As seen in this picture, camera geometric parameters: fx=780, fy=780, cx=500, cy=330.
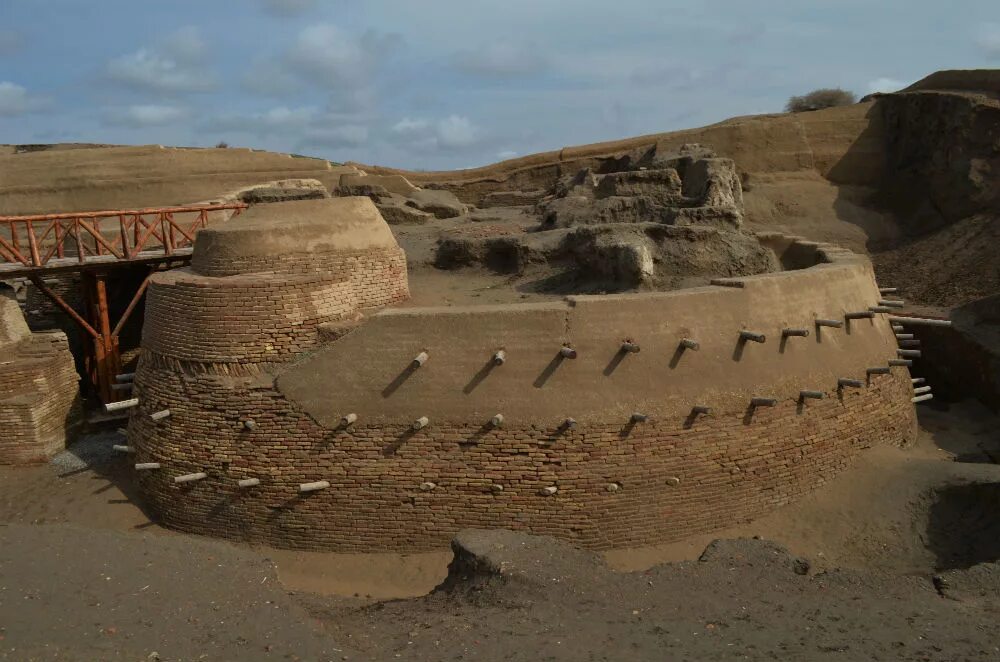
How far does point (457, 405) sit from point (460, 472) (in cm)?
69

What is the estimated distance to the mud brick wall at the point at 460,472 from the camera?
794 centimetres

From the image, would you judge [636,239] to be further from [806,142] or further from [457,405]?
[806,142]

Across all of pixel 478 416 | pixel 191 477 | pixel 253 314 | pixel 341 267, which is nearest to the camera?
pixel 478 416

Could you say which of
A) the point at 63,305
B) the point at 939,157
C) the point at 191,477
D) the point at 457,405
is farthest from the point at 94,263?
the point at 939,157

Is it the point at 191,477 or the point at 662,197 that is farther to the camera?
the point at 662,197

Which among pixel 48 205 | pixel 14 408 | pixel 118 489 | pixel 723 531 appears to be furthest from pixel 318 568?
pixel 48 205

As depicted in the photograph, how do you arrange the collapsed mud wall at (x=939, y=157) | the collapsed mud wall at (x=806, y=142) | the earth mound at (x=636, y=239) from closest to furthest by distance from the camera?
the earth mound at (x=636, y=239) < the collapsed mud wall at (x=939, y=157) < the collapsed mud wall at (x=806, y=142)

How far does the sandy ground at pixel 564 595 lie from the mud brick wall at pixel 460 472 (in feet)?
0.98

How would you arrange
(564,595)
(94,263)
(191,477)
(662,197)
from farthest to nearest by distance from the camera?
(662,197) < (94,263) < (191,477) < (564,595)

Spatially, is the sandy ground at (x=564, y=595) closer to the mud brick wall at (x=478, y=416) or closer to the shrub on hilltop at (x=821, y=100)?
the mud brick wall at (x=478, y=416)

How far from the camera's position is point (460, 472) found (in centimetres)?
798

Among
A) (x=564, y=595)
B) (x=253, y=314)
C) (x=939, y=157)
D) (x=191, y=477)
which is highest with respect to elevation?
(x=939, y=157)

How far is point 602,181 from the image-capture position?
646 inches

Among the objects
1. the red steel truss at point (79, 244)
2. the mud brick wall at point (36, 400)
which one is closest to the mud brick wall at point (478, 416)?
the mud brick wall at point (36, 400)
